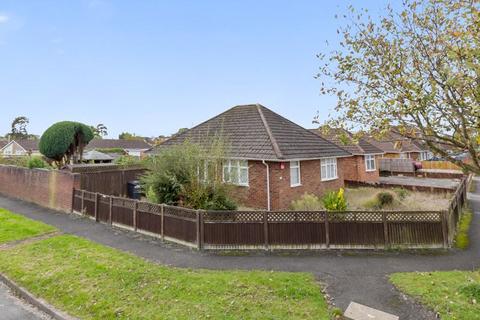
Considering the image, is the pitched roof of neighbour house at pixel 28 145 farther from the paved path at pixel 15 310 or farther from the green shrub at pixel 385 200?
the green shrub at pixel 385 200

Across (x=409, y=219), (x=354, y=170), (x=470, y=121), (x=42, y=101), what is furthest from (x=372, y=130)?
(x=42, y=101)

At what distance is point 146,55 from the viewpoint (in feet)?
58.1

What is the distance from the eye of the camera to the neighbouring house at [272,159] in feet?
43.5

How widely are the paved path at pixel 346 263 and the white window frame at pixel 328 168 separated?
24.2 ft

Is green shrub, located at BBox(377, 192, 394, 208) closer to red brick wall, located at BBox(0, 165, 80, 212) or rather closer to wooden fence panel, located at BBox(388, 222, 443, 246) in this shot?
wooden fence panel, located at BBox(388, 222, 443, 246)

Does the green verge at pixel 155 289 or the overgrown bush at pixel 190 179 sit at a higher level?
the overgrown bush at pixel 190 179

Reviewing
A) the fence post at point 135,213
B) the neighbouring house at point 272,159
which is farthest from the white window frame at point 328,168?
the fence post at point 135,213

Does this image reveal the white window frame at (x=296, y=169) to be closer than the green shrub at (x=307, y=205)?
No

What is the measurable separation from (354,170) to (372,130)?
1847 centimetres

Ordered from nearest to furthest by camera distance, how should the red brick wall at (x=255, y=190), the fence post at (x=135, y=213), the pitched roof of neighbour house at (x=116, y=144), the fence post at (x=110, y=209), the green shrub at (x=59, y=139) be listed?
the fence post at (x=135, y=213) < the fence post at (x=110, y=209) < the red brick wall at (x=255, y=190) < the green shrub at (x=59, y=139) < the pitched roof of neighbour house at (x=116, y=144)

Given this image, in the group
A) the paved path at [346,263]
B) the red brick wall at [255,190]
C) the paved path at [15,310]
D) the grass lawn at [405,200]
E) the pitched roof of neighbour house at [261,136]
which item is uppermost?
the pitched roof of neighbour house at [261,136]

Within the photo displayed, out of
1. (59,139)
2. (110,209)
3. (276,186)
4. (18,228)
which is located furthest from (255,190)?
(59,139)

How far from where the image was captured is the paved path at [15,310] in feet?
17.3

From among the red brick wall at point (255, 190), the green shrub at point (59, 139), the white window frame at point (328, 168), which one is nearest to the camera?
the red brick wall at point (255, 190)
